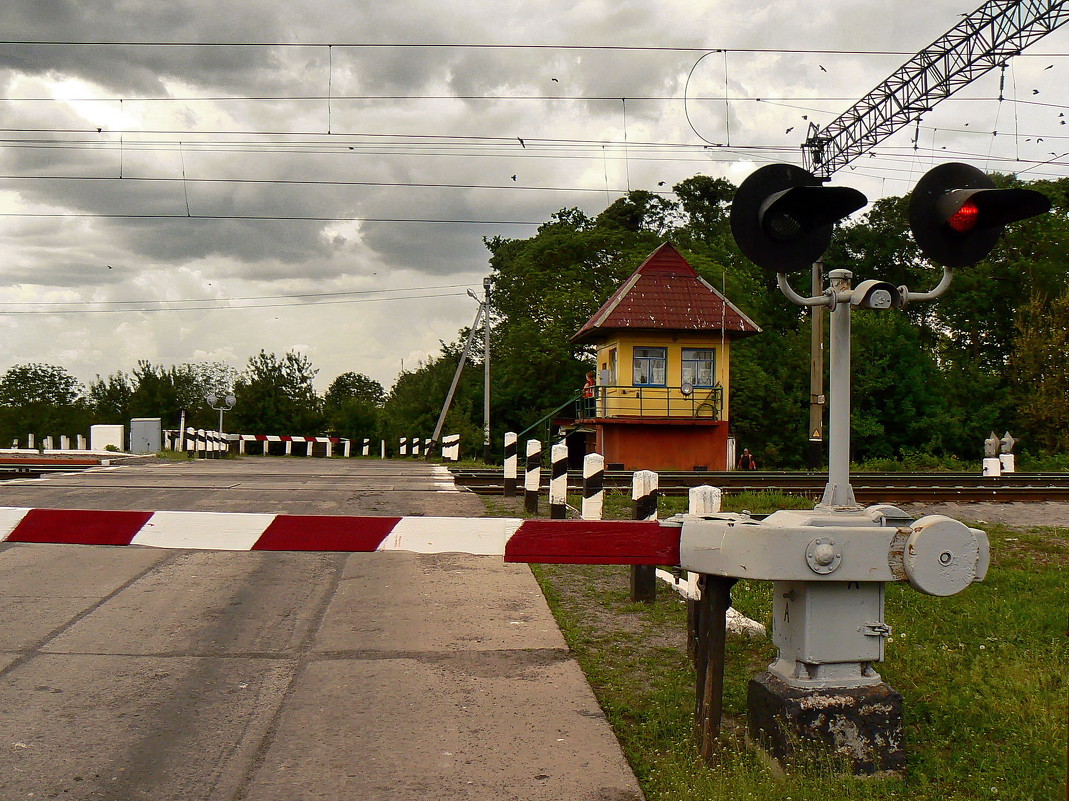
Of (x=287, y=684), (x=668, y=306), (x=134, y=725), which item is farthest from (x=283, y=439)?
(x=134, y=725)

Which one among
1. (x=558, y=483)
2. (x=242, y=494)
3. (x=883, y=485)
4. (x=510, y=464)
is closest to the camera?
(x=558, y=483)

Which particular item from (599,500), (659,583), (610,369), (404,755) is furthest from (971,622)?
(610,369)

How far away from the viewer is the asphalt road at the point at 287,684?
3996mm

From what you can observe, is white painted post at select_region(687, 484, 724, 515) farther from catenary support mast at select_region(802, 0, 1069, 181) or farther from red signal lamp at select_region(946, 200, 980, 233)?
catenary support mast at select_region(802, 0, 1069, 181)

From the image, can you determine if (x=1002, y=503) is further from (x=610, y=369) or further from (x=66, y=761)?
(x=610, y=369)

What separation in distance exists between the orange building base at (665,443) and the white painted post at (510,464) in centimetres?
1855

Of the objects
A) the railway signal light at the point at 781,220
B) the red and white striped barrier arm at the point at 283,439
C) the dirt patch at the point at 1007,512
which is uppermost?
the railway signal light at the point at 781,220

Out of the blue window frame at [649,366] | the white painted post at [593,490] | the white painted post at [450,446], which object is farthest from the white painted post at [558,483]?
the blue window frame at [649,366]

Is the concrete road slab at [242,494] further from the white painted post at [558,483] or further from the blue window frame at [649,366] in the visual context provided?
the blue window frame at [649,366]

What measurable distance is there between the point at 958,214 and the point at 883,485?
15.2 m

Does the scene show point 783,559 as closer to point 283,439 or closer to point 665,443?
point 665,443

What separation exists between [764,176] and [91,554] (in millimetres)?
7342

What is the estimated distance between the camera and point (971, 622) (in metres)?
6.97

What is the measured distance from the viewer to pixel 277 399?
5191 cm
